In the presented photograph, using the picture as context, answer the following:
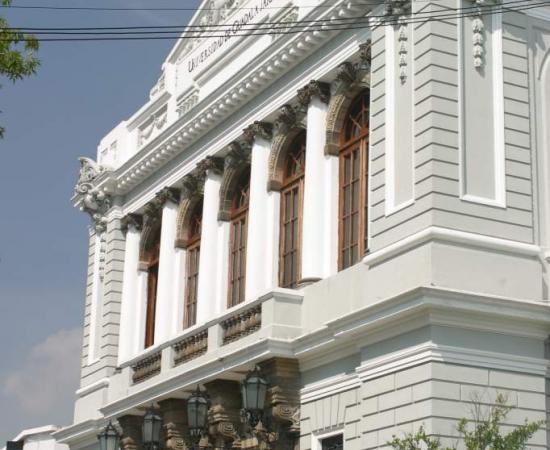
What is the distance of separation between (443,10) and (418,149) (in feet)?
7.88

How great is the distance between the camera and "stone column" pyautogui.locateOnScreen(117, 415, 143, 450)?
3038cm

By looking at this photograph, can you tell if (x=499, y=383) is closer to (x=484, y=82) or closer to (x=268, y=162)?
(x=484, y=82)

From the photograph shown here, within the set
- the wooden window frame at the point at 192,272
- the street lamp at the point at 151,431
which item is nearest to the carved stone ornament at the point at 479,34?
the street lamp at the point at 151,431

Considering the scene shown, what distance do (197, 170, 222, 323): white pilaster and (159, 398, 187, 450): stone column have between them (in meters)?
1.95

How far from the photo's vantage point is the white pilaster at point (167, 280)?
3162 cm

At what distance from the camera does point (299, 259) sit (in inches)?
1055

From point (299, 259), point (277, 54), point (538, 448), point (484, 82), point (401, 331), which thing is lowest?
point (538, 448)

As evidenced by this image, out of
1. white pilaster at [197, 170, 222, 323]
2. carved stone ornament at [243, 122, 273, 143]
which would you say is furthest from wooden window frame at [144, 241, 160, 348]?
carved stone ornament at [243, 122, 273, 143]

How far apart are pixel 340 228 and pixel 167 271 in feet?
23.8

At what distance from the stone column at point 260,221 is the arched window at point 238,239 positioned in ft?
3.27

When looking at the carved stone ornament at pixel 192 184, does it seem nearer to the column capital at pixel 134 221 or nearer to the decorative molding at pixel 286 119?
the column capital at pixel 134 221

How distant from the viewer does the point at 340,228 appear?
25.7 metres

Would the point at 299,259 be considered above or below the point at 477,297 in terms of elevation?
above

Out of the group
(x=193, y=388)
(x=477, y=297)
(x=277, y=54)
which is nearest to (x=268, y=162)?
(x=277, y=54)
